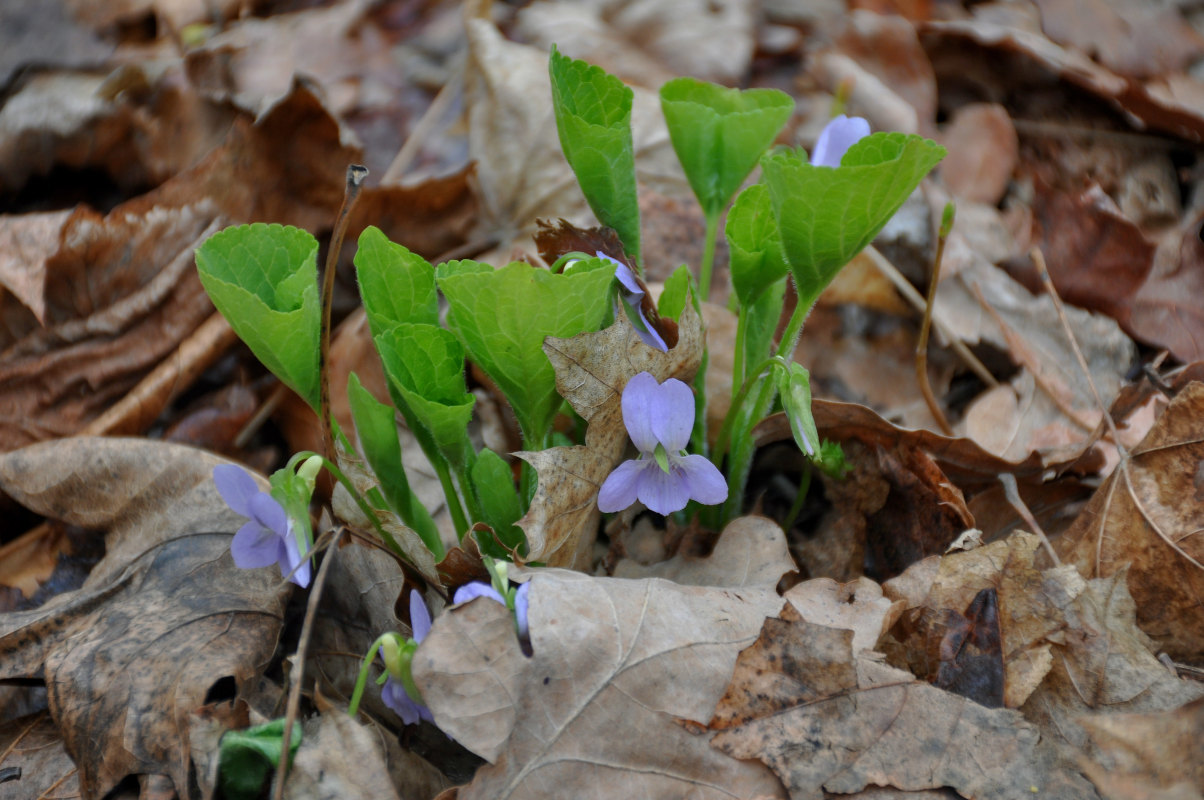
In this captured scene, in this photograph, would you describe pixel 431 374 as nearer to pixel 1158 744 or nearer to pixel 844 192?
pixel 844 192

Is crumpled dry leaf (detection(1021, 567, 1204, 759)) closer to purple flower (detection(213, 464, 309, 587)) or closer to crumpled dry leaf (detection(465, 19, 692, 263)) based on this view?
purple flower (detection(213, 464, 309, 587))

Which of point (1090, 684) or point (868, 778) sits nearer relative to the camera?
point (868, 778)

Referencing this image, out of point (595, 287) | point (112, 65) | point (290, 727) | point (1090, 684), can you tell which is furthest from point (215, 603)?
point (112, 65)

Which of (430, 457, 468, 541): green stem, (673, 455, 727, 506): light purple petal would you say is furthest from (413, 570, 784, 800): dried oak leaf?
(430, 457, 468, 541): green stem

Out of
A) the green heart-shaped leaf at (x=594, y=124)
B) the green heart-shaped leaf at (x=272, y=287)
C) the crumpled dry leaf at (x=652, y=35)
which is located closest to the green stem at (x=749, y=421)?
the green heart-shaped leaf at (x=594, y=124)

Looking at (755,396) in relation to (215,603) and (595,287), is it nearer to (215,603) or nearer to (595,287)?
(595,287)

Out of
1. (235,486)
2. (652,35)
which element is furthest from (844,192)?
(652,35)
